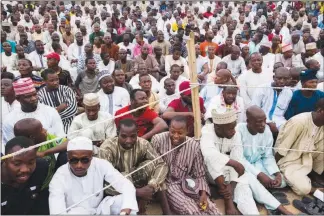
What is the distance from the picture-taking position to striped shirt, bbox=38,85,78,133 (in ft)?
14.9

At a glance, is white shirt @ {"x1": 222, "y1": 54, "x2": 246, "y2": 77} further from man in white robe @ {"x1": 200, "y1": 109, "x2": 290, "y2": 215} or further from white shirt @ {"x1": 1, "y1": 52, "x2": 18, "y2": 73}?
white shirt @ {"x1": 1, "y1": 52, "x2": 18, "y2": 73}

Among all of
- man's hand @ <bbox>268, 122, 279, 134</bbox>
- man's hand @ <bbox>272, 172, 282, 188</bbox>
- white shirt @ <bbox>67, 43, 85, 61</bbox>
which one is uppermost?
white shirt @ <bbox>67, 43, 85, 61</bbox>

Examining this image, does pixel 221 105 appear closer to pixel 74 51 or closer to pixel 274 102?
pixel 274 102

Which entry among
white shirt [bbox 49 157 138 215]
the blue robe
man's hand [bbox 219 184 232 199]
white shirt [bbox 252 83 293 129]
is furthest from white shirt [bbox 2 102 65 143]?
the blue robe

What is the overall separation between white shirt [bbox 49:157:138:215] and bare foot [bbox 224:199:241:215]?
0.97 metres

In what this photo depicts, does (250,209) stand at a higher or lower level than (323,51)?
lower

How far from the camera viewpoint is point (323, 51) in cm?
750

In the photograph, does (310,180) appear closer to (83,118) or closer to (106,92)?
(83,118)

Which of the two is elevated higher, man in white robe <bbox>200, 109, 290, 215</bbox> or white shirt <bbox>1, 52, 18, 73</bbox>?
white shirt <bbox>1, 52, 18, 73</bbox>

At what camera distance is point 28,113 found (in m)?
3.70

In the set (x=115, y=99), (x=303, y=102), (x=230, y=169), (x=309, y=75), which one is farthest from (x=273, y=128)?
(x=115, y=99)

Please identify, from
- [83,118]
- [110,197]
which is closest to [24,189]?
[110,197]

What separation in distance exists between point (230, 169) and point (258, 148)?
0.49m

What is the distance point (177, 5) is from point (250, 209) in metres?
14.0
